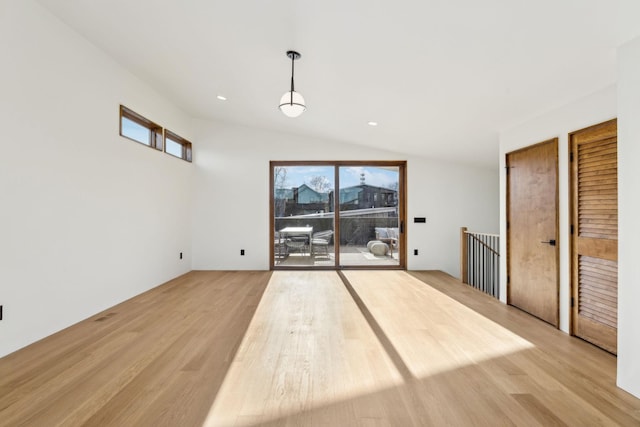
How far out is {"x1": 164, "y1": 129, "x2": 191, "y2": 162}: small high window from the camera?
536cm

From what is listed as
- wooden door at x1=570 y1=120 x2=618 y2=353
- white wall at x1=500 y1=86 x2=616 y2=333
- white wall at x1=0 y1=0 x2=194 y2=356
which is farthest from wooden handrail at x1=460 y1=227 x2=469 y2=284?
white wall at x1=0 y1=0 x2=194 y2=356

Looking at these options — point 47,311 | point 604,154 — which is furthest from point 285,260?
point 604,154

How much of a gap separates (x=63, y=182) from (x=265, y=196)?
11.5 feet

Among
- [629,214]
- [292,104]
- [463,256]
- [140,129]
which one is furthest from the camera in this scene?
[463,256]

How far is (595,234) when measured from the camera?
2750 mm

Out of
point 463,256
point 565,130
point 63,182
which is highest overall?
point 565,130

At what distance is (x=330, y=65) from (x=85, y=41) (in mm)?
2730

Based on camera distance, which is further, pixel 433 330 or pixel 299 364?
pixel 433 330

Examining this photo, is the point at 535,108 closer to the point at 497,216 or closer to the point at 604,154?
the point at 604,154

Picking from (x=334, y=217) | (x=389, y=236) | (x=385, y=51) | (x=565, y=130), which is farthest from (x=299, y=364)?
(x=389, y=236)

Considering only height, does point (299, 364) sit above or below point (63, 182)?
below

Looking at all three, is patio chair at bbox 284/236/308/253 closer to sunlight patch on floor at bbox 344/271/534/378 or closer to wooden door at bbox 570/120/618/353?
sunlight patch on floor at bbox 344/271/534/378

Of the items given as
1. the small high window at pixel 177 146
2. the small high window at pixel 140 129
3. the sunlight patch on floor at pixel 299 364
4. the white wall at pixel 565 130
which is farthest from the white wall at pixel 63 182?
the white wall at pixel 565 130

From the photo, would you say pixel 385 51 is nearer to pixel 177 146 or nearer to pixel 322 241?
pixel 322 241
